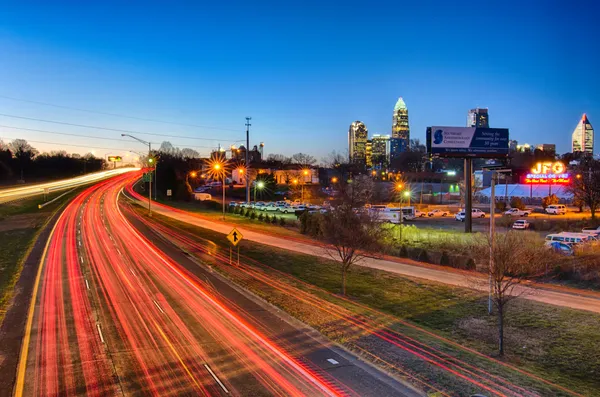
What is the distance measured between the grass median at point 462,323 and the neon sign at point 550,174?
282 feet

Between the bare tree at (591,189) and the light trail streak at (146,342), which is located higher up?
the bare tree at (591,189)

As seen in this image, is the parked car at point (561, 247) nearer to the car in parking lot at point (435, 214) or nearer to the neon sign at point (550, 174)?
the car in parking lot at point (435, 214)

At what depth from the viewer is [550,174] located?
95.4m

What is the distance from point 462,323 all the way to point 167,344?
1182 centimetres

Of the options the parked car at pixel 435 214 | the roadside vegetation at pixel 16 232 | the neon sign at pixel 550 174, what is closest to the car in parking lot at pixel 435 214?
the parked car at pixel 435 214

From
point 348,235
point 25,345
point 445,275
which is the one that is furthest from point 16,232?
point 445,275

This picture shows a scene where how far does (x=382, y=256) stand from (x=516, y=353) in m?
18.2

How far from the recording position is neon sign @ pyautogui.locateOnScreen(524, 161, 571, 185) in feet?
308

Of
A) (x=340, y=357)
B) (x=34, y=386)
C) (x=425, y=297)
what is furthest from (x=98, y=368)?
(x=425, y=297)

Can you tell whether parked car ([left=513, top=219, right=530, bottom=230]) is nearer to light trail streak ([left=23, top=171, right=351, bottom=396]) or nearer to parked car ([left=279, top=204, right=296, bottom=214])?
parked car ([left=279, top=204, right=296, bottom=214])

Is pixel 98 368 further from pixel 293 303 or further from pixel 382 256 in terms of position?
pixel 382 256

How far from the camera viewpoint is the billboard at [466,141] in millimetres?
46375

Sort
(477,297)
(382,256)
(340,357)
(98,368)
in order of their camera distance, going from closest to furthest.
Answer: (98,368), (340,357), (477,297), (382,256)

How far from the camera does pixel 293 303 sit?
18.5 m
